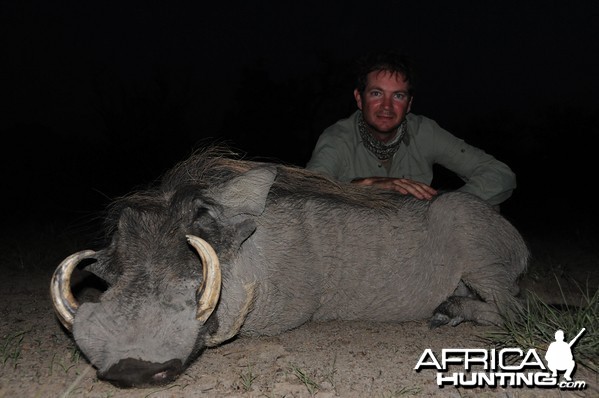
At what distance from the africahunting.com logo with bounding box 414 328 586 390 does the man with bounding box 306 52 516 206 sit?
55.3 inches

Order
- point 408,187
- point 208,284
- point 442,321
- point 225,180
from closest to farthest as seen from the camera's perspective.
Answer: point 208,284 → point 225,180 → point 442,321 → point 408,187

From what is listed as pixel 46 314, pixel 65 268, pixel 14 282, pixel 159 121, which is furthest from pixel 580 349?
pixel 159 121

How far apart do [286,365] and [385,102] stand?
2.03m

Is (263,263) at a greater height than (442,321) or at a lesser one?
greater

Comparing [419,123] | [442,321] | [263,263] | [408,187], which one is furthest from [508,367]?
[419,123]

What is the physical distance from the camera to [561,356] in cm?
209

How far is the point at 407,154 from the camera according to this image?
3.83 metres

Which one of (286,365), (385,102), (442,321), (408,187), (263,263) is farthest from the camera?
(385,102)

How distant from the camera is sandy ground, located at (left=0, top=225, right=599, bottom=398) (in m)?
1.95

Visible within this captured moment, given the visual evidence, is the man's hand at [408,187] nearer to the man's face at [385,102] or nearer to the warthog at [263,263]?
the warthog at [263,263]

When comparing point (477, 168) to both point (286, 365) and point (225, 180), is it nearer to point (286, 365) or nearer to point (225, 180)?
point (225, 180)

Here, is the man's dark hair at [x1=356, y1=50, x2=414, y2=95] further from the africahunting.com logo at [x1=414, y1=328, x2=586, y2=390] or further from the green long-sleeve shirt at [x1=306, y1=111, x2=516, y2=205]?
the africahunting.com logo at [x1=414, y1=328, x2=586, y2=390]

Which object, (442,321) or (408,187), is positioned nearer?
(442,321)

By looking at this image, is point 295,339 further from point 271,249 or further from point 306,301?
point 271,249
